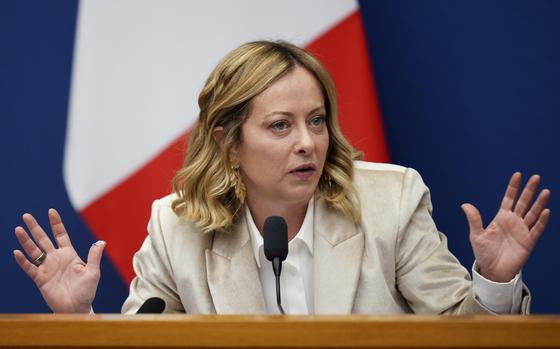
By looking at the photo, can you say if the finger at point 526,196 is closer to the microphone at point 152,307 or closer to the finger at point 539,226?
the finger at point 539,226

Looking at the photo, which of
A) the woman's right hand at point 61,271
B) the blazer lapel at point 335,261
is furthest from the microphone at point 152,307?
the blazer lapel at point 335,261

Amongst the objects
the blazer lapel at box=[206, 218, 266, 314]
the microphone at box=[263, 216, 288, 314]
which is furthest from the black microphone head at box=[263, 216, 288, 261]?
the blazer lapel at box=[206, 218, 266, 314]

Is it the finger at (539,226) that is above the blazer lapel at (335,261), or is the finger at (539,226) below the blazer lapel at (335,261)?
above

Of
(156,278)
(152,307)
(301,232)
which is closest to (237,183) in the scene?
(301,232)

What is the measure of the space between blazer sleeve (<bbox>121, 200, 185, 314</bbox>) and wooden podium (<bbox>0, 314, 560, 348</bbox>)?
1.05 meters

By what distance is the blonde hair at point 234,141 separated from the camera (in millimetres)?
2443

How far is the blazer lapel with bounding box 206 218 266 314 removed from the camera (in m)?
2.38

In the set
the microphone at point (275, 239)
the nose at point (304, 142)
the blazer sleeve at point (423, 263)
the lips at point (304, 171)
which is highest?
the nose at point (304, 142)

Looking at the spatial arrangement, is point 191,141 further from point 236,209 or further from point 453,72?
point 453,72

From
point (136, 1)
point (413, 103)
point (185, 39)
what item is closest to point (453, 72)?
point (413, 103)

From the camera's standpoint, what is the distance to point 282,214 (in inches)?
99.3

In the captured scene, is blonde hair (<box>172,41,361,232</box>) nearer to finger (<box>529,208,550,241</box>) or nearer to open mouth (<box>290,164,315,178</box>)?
open mouth (<box>290,164,315,178</box>)

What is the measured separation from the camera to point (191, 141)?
8.66 ft

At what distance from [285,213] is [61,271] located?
69cm
